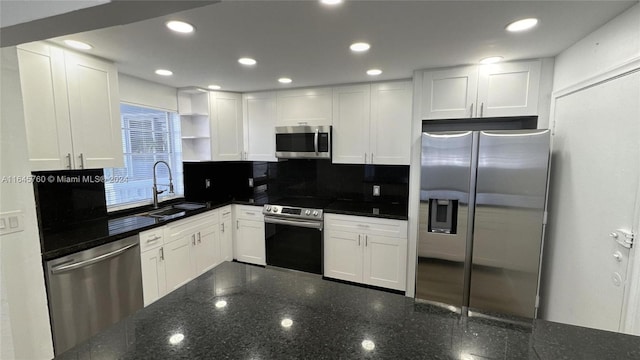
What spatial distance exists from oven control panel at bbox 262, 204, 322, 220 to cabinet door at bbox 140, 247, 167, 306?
1.18 metres

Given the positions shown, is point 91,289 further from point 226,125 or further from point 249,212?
point 226,125

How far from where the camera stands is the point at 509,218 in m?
2.17

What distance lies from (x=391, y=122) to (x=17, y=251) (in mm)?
3077

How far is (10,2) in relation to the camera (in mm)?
941

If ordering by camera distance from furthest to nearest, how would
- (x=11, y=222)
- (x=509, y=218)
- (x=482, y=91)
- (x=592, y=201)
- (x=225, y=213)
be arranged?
(x=225, y=213) → (x=482, y=91) → (x=509, y=218) → (x=592, y=201) → (x=11, y=222)

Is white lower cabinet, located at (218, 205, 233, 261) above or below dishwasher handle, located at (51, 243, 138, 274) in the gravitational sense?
below

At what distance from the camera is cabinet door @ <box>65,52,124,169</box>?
2.04m

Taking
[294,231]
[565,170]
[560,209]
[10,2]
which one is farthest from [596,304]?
[10,2]

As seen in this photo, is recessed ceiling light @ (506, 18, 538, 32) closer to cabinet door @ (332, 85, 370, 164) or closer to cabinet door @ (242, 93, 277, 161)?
cabinet door @ (332, 85, 370, 164)

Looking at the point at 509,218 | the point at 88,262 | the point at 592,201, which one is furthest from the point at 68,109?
the point at 592,201

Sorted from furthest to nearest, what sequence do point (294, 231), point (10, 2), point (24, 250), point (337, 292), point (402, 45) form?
1. point (294, 231)
2. point (402, 45)
3. point (24, 250)
4. point (337, 292)
5. point (10, 2)

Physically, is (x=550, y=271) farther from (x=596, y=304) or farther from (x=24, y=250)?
(x=24, y=250)

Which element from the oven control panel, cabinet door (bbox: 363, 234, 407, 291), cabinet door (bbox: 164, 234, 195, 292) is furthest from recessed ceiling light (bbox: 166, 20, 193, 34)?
cabinet door (bbox: 363, 234, 407, 291)

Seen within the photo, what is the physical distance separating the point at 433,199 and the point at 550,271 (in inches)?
41.4
